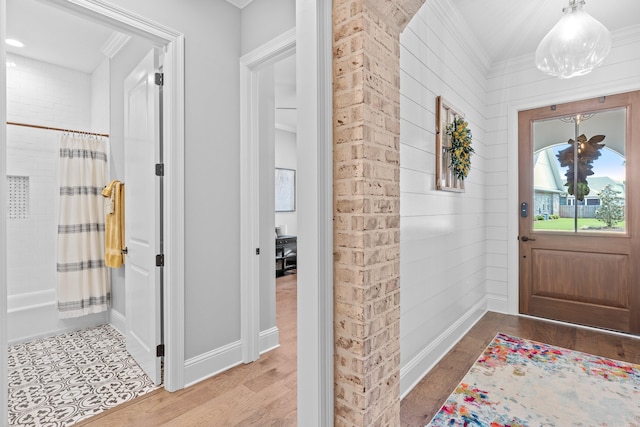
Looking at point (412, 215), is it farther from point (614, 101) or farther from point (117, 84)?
point (117, 84)

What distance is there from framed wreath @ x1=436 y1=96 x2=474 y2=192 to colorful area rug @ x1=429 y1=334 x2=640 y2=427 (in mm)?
1408

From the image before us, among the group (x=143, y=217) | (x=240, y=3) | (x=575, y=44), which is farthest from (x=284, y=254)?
(x=575, y=44)

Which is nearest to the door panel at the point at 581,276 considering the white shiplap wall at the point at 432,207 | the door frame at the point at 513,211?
the door frame at the point at 513,211

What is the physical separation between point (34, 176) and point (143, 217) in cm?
196

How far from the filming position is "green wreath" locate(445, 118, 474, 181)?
2672 mm

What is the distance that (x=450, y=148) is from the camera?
8.75 ft

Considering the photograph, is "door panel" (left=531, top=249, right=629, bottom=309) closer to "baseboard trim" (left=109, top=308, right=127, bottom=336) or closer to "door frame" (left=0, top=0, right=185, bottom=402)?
"door frame" (left=0, top=0, right=185, bottom=402)

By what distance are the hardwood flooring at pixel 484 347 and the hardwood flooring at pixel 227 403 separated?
76 cm

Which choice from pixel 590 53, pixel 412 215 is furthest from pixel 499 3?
pixel 412 215

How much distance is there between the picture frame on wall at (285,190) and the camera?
6266mm

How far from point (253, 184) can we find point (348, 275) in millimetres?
1411

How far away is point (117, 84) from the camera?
3.15 meters

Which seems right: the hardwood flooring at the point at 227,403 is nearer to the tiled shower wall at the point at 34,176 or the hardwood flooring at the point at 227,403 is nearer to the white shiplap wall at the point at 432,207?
the white shiplap wall at the point at 432,207

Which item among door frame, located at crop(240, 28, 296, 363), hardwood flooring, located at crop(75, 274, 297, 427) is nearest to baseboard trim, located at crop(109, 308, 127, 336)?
hardwood flooring, located at crop(75, 274, 297, 427)
